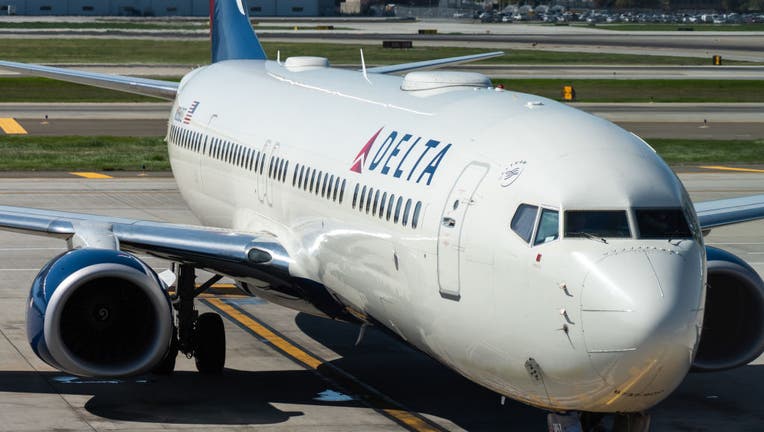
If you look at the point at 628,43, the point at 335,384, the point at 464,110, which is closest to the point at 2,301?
the point at 335,384

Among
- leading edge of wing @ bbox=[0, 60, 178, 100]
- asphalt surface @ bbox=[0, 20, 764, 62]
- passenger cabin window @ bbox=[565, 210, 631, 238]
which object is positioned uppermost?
passenger cabin window @ bbox=[565, 210, 631, 238]

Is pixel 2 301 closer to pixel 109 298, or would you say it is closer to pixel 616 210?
pixel 109 298

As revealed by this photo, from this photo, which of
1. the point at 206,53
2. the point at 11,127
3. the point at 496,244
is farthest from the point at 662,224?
the point at 206,53

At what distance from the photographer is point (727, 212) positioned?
70.6ft

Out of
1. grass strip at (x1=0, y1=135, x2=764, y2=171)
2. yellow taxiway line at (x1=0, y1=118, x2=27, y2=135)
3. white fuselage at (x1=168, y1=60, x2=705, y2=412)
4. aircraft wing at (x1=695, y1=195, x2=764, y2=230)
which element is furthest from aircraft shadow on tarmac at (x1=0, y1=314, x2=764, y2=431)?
yellow taxiway line at (x1=0, y1=118, x2=27, y2=135)

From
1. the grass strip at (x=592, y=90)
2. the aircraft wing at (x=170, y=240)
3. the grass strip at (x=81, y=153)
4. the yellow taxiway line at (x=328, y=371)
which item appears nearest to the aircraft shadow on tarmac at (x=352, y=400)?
the yellow taxiway line at (x=328, y=371)

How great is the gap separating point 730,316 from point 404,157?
16.2 ft

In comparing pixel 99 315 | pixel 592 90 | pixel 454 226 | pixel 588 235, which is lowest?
pixel 592 90

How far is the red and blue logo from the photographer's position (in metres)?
15.4

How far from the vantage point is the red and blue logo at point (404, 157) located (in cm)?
1538

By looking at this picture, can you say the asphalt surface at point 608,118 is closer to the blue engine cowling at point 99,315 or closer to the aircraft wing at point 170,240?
the aircraft wing at point 170,240

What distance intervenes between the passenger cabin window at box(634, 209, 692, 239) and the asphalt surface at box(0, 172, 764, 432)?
493 centimetres

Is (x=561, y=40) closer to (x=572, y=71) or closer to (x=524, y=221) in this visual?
(x=572, y=71)

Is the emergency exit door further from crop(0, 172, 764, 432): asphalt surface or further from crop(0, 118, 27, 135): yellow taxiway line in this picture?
crop(0, 118, 27, 135): yellow taxiway line
